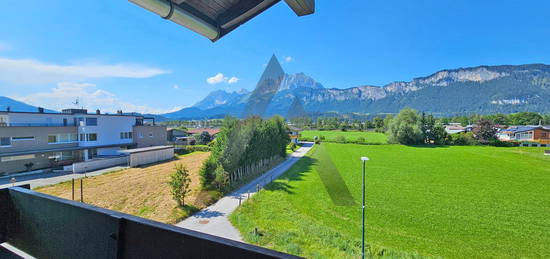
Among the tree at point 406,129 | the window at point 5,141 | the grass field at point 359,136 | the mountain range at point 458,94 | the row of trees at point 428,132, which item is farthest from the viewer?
the mountain range at point 458,94

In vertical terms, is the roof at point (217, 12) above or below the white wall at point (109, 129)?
above

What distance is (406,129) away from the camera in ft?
133

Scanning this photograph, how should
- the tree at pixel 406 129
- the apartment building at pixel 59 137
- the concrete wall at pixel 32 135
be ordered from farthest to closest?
the tree at pixel 406 129 → the apartment building at pixel 59 137 → the concrete wall at pixel 32 135

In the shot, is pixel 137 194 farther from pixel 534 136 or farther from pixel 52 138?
pixel 534 136

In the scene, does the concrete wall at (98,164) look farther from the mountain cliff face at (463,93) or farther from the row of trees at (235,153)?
the mountain cliff face at (463,93)

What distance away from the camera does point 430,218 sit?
10.5 meters

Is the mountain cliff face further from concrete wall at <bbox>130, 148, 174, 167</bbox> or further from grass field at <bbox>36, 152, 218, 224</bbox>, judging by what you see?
grass field at <bbox>36, 152, 218, 224</bbox>

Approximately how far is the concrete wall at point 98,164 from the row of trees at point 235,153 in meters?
11.2

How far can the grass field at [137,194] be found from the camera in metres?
9.48

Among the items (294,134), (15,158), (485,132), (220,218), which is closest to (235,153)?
(220,218)

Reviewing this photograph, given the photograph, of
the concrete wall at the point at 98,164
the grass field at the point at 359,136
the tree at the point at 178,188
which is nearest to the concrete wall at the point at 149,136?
the concrete wall at the point at 98,164

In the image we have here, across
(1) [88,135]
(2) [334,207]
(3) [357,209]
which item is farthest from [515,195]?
(1) [88,135]

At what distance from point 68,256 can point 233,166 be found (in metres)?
13.1

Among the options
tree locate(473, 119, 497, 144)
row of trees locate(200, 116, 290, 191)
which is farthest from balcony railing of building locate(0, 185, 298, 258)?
tree locate(473, 119, 497, 144)
